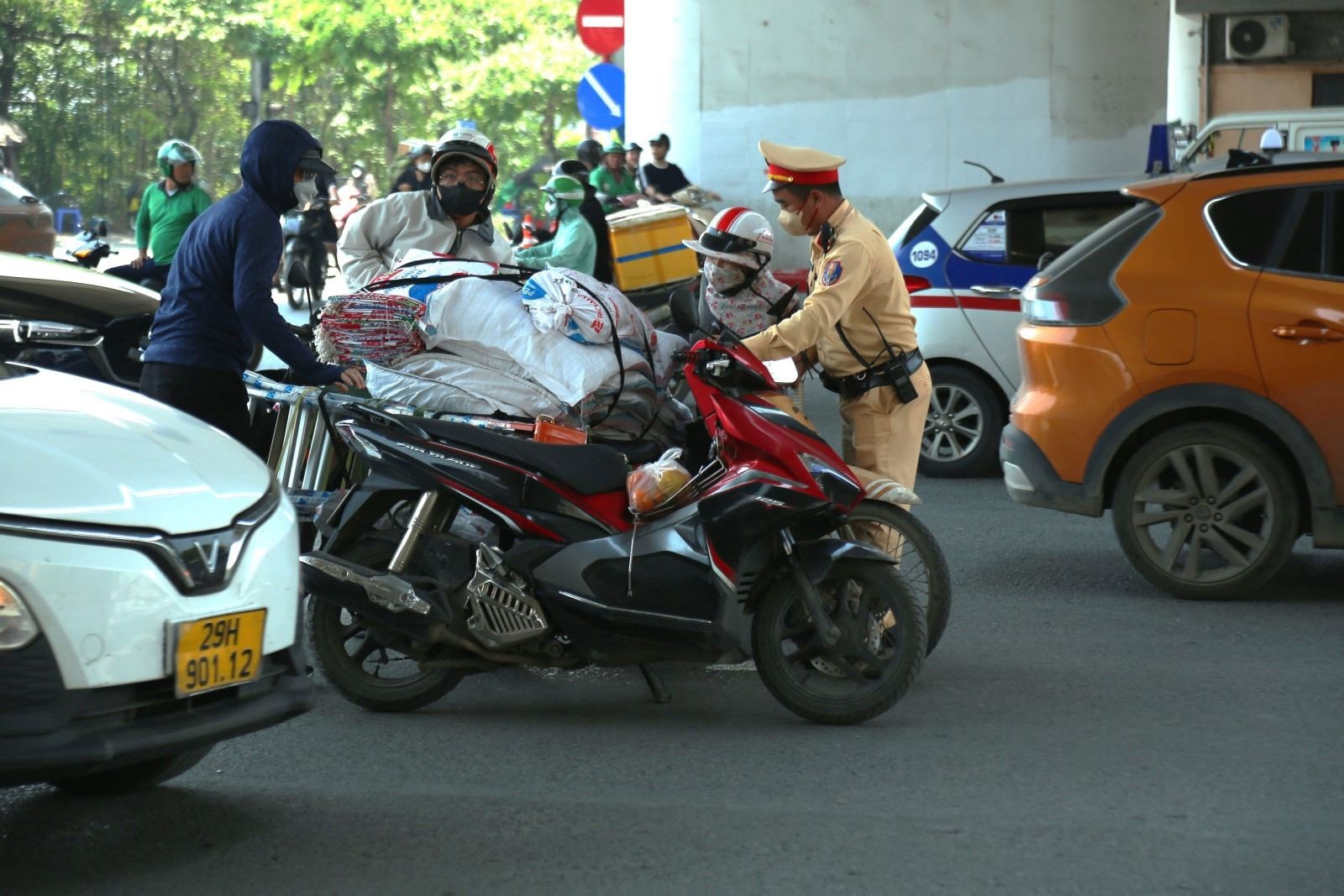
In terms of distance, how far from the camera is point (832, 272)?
6.15 metres

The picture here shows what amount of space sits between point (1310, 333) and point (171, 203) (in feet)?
30.9

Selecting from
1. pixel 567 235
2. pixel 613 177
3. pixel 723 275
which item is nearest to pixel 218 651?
pixel 723 275

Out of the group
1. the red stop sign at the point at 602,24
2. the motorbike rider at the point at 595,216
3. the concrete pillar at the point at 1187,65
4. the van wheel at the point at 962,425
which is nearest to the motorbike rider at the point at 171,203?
the motorbike rider at the point at 595,216

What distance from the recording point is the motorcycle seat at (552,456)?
5.40 metres

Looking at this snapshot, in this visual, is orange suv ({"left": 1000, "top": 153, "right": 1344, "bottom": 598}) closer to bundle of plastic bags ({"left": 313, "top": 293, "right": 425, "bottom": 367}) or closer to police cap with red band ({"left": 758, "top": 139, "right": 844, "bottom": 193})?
police cap with red band ({"left": 758, "top": 139, "right": 844, "bottom": 193})

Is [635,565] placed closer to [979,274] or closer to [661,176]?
[979,274]

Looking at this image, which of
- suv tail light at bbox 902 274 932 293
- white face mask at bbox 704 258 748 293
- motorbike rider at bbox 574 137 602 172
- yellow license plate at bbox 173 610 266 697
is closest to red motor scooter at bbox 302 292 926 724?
white face mask at bbox 704 258 748 293

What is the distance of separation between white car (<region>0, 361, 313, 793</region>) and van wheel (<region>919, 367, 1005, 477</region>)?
663cm

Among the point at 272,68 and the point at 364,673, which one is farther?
the point at 272,68

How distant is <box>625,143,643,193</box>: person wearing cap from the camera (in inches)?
813

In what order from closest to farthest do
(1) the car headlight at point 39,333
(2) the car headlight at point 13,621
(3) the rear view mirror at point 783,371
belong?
(2) the car headlight at point 13,621
(3) the rear view mirror at point 783,371
(1) the car headlight at point 39,333

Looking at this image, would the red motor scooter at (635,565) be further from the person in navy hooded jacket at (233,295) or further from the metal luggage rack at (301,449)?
the person in navy hooded jacket at (233,295)

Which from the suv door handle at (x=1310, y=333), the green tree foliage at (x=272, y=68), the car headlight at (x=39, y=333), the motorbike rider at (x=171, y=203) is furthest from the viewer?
the green tree foliage at (x=272, y=68)

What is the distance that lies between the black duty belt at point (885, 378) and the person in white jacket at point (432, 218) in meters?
1.60
